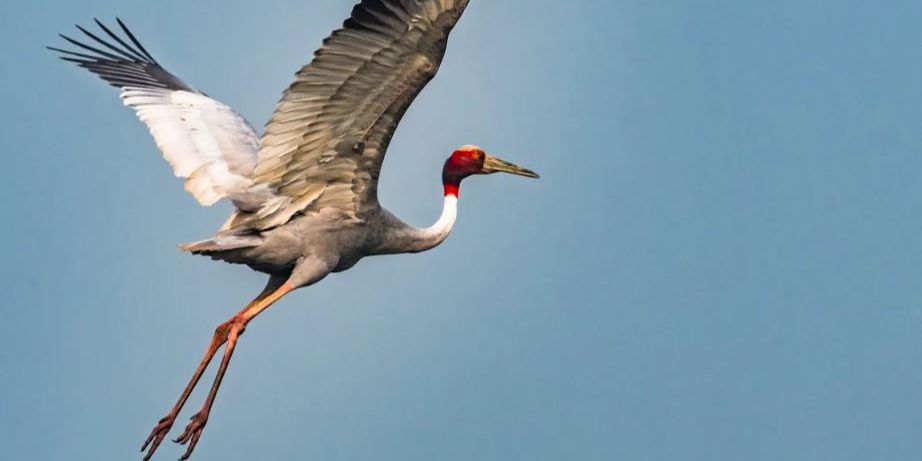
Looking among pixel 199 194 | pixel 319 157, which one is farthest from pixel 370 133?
pixel 199 194

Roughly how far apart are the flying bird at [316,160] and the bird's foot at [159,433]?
0.01 m

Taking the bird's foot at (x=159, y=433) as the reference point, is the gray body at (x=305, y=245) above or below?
above

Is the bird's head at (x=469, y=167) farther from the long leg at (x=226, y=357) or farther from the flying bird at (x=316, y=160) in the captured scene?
the long leg at (x=226, y=357)

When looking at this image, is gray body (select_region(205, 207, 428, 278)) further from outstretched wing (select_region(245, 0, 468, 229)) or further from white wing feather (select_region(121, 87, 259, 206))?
white wing feather (select_region(121, 87, 259, 206))

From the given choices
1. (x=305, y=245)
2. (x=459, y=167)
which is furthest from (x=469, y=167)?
(x=305, y=245)

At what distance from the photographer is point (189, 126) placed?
15.0 m

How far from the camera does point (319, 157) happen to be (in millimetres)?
12727

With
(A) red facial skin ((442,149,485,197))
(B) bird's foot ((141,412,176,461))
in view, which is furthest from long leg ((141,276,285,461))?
(A) red facial skin ((442,149,485,197))

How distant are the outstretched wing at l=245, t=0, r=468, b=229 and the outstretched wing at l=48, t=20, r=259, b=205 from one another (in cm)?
70

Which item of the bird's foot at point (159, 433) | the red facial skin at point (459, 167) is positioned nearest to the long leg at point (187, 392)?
the bird's foot at point (159, 433)

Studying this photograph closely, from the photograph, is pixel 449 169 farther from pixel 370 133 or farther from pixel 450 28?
pixel 450 28

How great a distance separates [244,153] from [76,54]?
4.28m

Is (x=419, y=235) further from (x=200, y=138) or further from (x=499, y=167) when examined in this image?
(x=200, y=138)

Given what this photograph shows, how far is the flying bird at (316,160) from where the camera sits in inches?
451
